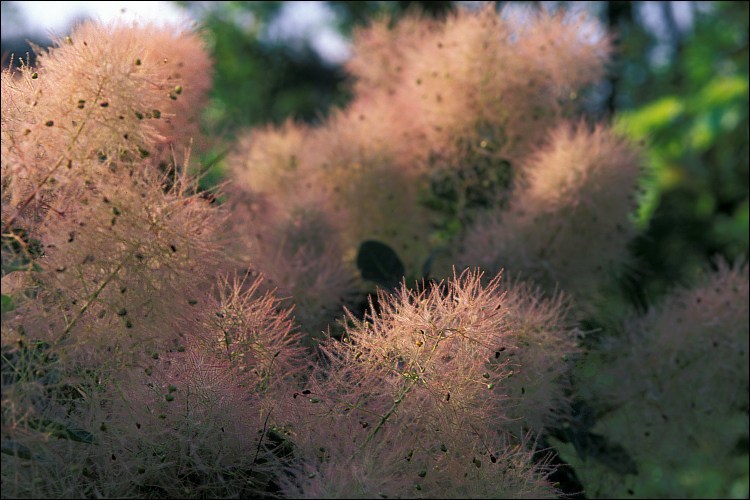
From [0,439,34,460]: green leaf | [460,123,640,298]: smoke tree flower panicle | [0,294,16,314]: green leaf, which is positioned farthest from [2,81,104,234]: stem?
[460,123,640,298]: smoke tree flower panicle

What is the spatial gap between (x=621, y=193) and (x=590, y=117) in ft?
0.67

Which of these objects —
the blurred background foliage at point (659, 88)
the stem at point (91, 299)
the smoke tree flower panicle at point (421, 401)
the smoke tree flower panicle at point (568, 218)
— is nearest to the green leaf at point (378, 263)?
the smoke tree flower panicle at point (568, 218)

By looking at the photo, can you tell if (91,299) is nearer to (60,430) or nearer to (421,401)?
(60,430)

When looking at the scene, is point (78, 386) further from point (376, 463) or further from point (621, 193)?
point (621, 193)

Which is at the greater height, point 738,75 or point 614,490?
point 738,75

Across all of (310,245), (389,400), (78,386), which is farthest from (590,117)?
(78,386)

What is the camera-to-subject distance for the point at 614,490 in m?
1.08

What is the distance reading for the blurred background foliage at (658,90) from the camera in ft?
5.73

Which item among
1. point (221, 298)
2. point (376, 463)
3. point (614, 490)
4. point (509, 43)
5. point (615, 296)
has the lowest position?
point (614, 490)

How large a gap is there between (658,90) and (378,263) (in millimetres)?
2248

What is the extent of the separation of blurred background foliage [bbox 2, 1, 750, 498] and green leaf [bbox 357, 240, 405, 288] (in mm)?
451

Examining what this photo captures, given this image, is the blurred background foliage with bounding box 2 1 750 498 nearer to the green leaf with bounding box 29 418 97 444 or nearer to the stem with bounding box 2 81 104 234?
the stem with bounding box 2 81 104 234

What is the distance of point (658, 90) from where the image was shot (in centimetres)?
289

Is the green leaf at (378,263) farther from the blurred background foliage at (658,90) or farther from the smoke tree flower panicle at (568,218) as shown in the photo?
the blurred background foliage at (658,90)
